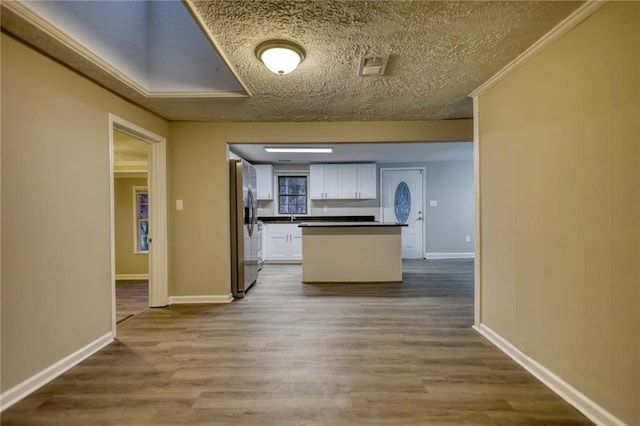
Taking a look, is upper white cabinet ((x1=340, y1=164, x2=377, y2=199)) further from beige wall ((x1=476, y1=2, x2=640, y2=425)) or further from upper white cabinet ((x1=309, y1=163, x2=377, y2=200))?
beige wall ((x1=476, y1=2, x2=640, y2=425))

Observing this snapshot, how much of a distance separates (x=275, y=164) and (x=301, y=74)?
4546mm

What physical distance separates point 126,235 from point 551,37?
620 centimetres

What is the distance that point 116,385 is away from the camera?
1938 millimetres

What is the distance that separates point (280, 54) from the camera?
75.7 inches

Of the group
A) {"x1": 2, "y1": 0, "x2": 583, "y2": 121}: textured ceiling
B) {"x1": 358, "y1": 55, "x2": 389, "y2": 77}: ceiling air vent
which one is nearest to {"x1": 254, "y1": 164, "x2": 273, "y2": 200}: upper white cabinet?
{"x1": 2, "y1": 0, "x2": 583, "y2": 121}: textured ceiling

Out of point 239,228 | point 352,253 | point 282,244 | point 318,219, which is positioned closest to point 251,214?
point 239,228

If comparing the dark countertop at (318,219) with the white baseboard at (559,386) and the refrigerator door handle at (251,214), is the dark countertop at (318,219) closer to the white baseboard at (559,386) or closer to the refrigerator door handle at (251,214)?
the refrigerator door handle at (251,214)

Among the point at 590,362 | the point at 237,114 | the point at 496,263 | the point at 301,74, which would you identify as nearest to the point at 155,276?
the point at 237,114

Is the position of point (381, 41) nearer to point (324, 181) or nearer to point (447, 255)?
point (324, 181)

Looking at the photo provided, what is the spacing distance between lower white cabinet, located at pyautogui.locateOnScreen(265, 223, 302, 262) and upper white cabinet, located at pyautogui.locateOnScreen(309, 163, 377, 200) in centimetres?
105

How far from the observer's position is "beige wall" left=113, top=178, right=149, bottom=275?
17.1ft

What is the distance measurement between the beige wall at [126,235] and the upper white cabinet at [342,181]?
135 inches

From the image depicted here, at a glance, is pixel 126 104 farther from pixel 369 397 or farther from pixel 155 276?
Result: pixel 369 397

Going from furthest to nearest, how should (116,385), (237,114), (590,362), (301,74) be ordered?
(237,114), (301,74), (116,385), (590,362)
